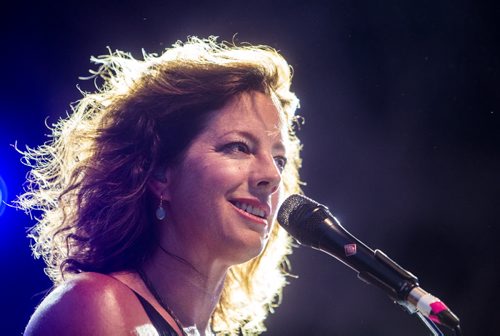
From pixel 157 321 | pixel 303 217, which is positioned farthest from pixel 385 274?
pixel 157 321

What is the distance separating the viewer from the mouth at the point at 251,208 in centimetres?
211

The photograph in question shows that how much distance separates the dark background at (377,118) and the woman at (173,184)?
1.11 metres

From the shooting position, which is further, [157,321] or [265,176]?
[265,176]

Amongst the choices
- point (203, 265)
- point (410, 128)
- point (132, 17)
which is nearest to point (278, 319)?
point (410, 128)

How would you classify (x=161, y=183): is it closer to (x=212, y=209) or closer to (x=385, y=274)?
(x=212, y=209)

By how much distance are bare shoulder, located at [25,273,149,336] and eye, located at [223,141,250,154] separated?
24.9 inches

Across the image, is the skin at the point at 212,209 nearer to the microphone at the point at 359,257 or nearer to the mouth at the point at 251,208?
the mouth at the point at 251,208

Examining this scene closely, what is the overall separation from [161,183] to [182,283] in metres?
0.39

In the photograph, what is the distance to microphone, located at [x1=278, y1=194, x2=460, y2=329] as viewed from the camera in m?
1.46

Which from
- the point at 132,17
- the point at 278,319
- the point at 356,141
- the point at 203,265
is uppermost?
the point at 132,17

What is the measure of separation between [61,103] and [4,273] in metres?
0.97

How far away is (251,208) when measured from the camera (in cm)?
212

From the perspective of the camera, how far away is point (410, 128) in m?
3.80

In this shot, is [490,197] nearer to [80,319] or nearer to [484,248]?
[484,248]
